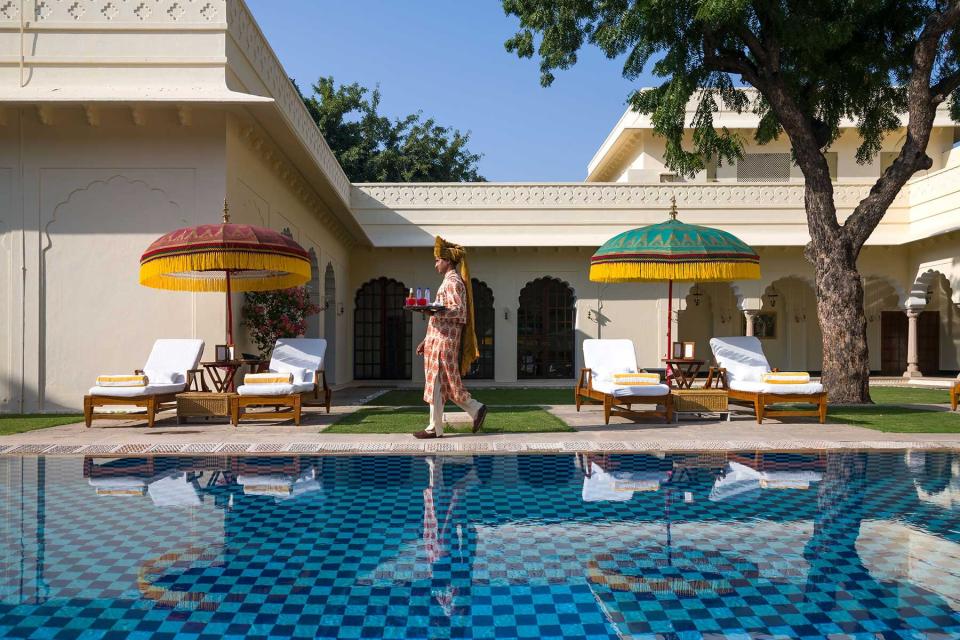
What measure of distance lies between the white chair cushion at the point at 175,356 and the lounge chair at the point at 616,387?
4455mm

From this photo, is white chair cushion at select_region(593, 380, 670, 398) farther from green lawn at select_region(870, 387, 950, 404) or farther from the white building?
green lawn at select_region(870, 387, 950, 404)

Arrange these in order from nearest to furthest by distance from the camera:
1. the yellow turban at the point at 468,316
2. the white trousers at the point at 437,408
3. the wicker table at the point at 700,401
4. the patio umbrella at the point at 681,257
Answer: the white trousers at the point at 437,408, the yellow turban at the point at 468,316, the wicker table at the point at 700,401, the patio umbrella at the point at 681,257

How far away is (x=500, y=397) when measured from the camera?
12.4m

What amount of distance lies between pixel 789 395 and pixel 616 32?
224 inches

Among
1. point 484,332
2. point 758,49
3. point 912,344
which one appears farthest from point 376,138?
point 758,49

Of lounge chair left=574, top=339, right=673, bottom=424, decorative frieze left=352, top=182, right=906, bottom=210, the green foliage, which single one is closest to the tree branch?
the green foliage

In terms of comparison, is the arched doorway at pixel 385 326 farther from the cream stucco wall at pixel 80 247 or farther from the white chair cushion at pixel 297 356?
the white chair cushion at pixel 297 356

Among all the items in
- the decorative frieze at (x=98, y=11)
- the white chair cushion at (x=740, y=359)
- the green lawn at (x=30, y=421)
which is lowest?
the green lawn at (x=30, y=421)

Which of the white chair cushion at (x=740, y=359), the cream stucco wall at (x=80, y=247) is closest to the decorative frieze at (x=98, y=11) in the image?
the cream stucco wall at (x=80, y=247)

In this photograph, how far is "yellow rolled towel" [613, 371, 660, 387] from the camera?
798 centimetres

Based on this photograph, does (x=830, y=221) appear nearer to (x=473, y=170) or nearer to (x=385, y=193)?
(x=385, y=193)

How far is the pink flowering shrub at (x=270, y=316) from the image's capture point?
9.44 m

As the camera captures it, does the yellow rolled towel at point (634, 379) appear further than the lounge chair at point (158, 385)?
Yes

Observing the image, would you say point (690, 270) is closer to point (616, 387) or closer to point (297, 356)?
point (616, 387)
